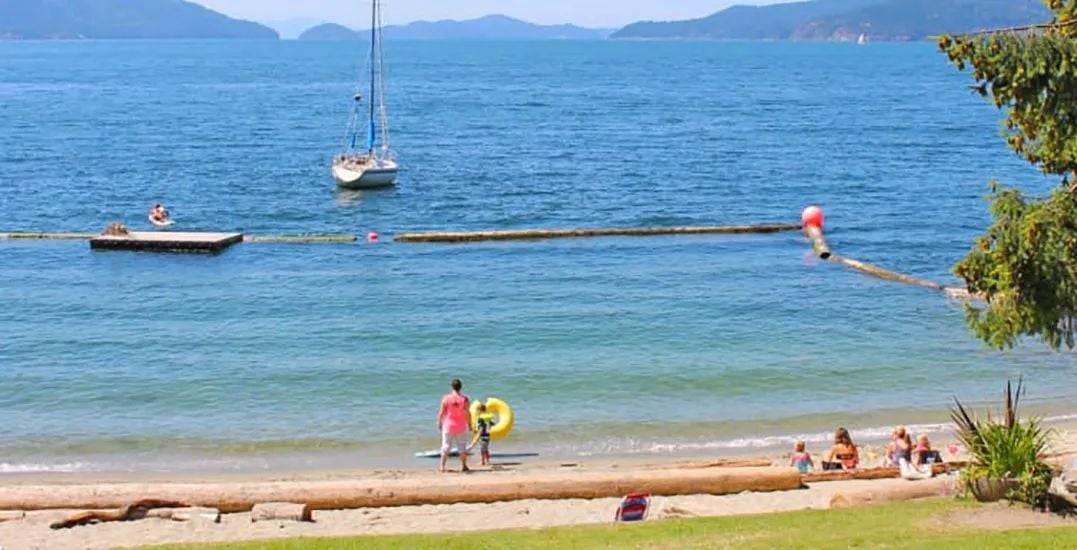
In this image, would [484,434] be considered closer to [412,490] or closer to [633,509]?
[412,490]

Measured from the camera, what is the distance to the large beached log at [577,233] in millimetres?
48000

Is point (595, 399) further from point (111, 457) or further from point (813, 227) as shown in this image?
point (813, 227)

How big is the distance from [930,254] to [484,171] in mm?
30678

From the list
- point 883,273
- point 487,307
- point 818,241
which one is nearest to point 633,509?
point 487,307

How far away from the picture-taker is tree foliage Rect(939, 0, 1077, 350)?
1296 centimetres

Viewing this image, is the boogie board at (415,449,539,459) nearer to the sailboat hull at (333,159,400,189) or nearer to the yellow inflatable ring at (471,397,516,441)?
the yellow inflatable ring at (471,397,516,441)

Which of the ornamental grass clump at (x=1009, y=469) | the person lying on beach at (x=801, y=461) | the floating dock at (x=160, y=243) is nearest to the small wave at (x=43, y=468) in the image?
the person lying on beach at (x=801, y=461)

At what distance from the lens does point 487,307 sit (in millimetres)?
36156

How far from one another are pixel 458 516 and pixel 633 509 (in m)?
2.66

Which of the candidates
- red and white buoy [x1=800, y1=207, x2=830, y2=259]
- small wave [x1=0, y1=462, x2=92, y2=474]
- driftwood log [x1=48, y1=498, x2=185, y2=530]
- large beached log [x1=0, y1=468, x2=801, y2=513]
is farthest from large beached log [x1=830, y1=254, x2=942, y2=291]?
driftwood log [x1=48, y1=498, x2=185, y2=530]

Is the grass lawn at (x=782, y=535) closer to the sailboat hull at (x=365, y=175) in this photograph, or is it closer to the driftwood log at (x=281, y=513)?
the driftwood log at (x=281, y=513)

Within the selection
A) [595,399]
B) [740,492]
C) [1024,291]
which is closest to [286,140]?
[595,399]

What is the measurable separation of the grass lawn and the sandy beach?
1827 millimetres

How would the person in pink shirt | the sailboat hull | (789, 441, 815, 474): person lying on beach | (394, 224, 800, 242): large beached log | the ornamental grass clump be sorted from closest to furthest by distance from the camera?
the ornamental grass clump, (789, 441, 815, 474): person lying on beach, the person in pink shirt, (394, 224, 800, 242): large beached log, the sailboat hull
